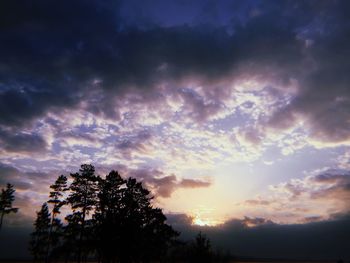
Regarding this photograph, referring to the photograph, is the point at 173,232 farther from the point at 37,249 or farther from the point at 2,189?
the point at 2,189

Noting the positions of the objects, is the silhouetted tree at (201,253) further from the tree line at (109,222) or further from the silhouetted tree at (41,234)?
the silhouetted tree at (41,234)

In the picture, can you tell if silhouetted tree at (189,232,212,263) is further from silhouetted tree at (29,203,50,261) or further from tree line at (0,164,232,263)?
silhouetted tree at (29,203,50,261)

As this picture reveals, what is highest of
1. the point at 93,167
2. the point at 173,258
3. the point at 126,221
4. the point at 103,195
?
the point at 93,167

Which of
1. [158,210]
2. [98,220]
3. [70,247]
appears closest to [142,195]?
[158,210]

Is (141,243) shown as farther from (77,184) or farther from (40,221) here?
(40,221)

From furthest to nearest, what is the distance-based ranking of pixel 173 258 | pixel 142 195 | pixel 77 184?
1. pixel 173 258
2. pixel 142 195
3. pixel 77 184

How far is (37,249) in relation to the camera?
67062 mm

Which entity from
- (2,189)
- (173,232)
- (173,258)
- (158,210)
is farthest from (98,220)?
(173,258)

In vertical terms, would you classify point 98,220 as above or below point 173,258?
above

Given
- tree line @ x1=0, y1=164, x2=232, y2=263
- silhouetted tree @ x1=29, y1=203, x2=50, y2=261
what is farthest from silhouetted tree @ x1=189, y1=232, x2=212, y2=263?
silhouetted tree @ x1=29, y1=203, x2=50, y2=261

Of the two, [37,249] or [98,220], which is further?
[37,249]

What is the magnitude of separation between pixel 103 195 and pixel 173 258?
3898cm

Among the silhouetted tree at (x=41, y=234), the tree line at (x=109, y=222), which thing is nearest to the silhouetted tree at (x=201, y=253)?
the tree line at (x=109, y=222)

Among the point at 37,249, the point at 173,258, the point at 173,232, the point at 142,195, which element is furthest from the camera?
the point at 173,258
